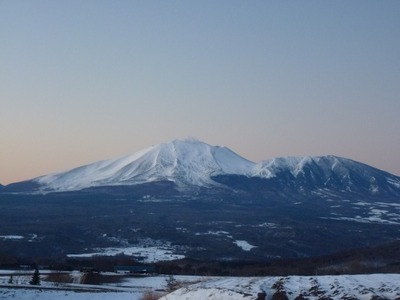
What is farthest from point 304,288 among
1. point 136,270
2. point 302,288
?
point 136,270

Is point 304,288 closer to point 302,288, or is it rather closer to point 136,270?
point 302,288

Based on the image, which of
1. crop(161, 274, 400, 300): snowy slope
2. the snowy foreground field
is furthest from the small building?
crop(161, 274, 400, 300): snowy slope

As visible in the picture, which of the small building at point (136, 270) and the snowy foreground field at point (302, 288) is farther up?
the snowy foreground field at point (302, 288)

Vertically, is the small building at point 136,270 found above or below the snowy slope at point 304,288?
below

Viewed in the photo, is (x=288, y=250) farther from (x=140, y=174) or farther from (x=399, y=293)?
(x=140, y=174)

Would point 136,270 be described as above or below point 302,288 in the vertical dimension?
below

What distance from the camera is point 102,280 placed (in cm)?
4178

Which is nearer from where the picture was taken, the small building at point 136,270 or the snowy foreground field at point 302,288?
the snowy foreground field at point 302,288

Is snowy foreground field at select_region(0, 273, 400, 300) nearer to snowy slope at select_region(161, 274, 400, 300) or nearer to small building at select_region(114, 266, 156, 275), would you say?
snowy slope at select_region(161, 274, 400, 300)

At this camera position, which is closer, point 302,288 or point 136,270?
point 302,288

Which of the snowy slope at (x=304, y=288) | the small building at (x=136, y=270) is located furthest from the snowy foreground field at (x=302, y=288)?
the small building at (x=136, y=270)

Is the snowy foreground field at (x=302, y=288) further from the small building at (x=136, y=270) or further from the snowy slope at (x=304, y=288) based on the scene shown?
the small building at (x=136, y=270)

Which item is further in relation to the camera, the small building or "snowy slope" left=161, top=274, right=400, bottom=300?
the small building

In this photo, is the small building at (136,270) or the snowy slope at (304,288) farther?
the small building at (136,270)
